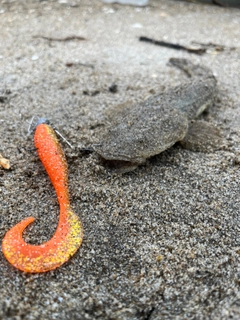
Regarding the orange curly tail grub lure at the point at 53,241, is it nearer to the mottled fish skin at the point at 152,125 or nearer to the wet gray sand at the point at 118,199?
the wet gray sand at the point at 118,199

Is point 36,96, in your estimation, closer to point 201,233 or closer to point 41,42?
point 41,42

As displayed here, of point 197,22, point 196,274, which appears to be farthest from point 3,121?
point 197,22

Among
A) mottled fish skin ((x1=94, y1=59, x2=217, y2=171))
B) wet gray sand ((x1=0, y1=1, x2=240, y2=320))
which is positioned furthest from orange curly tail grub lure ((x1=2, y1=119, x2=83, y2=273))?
mottled fish skin ((x1=94, y1=59, x2=217, y2=171))

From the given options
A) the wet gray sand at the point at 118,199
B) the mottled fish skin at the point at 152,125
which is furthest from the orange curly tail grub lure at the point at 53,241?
the mottled fish skin at the point at 152,125

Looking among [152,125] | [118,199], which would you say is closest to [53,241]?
[118,199]

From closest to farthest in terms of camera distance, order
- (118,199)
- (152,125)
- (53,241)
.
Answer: (53,241) < (118,199) < (152,125)

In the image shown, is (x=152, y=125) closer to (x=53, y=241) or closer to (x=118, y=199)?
(x=118, y=199)

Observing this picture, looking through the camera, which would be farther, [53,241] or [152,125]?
[152,125]
